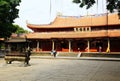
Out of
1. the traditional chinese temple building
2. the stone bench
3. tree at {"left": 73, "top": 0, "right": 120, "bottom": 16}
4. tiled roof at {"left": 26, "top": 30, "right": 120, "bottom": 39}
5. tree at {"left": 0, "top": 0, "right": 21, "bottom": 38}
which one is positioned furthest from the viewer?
the traditional chinese temple building

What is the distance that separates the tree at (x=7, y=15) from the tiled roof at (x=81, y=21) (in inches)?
432

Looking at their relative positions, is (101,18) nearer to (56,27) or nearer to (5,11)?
(56,27)

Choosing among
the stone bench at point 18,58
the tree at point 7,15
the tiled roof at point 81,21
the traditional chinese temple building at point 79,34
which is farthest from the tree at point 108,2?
the tiled roof at point 81,21

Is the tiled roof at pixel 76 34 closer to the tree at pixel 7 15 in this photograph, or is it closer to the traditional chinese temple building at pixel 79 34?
the traditional chinese temple building at pixel 79 34

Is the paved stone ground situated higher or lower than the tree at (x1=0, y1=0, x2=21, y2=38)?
lower

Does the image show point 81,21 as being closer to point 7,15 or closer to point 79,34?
point 79,34

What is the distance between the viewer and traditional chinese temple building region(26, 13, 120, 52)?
3994 cm

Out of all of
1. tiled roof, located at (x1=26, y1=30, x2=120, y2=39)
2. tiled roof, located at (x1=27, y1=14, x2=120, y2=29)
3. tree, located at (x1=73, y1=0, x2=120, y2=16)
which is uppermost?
tree, located at (x1=73, y1=0, x2=120, y2=16)

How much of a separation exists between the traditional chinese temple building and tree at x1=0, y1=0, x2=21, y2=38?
951 cm

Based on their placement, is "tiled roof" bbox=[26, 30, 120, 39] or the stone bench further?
"tiled roof" bbox=[26, 30, 120, 39]

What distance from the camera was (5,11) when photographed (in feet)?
105

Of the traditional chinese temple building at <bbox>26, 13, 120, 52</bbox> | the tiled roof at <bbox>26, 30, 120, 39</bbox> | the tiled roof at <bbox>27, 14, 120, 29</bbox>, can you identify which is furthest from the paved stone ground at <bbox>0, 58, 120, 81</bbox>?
the tiled roof at <bbox>27, 14, 120, 29</bbox>

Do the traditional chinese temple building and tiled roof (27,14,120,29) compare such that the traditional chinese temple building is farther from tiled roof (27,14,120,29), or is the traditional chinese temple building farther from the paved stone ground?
the paved stone ground

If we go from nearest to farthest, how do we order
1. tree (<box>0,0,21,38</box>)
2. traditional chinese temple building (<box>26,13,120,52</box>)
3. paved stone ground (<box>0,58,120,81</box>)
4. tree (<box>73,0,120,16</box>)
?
paved stone ground (<box>0,58,120,81</box>) < tree (<box>73,0,120,16</box>) < tree (<box>0,0,21,38</box>) < traditional chinese temple building (<box>26,13,120,52</box>)
